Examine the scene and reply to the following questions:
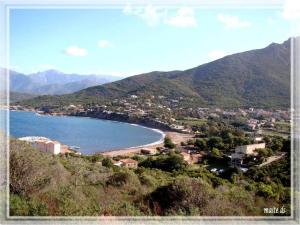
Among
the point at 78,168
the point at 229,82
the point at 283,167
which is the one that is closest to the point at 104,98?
the point at 229,82

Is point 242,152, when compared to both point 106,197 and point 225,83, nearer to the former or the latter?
point 225,83

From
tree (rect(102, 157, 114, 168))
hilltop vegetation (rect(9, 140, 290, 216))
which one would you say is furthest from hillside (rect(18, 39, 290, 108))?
hilltop vegetation (rect(9, 140, 290, 216))

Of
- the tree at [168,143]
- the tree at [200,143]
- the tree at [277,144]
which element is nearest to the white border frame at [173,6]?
the tree at [277,144]

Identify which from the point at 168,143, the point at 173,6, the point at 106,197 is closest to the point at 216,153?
the point at 168,143

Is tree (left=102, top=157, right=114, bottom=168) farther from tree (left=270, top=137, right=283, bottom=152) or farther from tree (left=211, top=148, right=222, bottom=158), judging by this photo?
tree (left=270, top=137, right=283, bottom=152)

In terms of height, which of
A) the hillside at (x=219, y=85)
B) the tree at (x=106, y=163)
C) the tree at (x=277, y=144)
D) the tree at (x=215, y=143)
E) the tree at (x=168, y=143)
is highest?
the hillside at (x=219, y=85)

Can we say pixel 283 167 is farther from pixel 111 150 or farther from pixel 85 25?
pixel 111 150

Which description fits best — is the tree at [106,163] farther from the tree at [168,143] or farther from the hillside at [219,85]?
the tree at [168,143]
